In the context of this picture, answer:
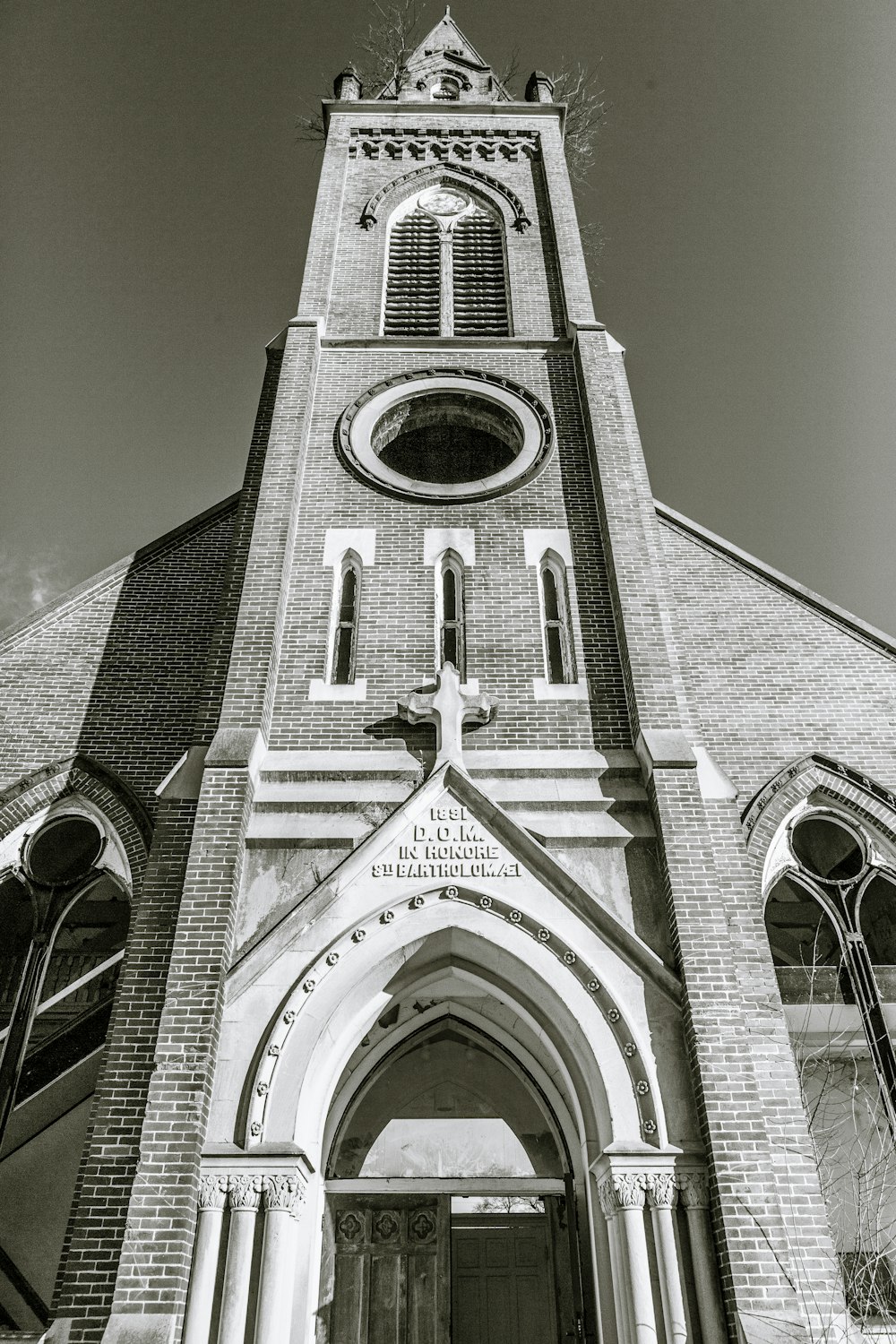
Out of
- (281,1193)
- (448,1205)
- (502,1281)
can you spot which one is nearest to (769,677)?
(448,1205)

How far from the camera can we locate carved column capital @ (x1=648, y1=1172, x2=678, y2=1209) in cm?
650

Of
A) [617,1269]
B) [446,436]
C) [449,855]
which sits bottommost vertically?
[617,1269]

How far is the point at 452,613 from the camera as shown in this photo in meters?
10.1

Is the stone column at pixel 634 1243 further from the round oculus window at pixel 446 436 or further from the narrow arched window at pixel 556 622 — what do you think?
the round oculus window at pixel 446 436

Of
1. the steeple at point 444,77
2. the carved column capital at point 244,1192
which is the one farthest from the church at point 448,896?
the steeple at point 444,77

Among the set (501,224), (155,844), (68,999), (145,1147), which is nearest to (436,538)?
(155,844)

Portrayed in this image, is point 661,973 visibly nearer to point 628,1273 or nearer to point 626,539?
point 628,1273

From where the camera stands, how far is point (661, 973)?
7371 millimetres

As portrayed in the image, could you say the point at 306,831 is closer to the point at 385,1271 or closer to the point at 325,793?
the point at 325,793

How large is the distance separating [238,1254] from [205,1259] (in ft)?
0.68

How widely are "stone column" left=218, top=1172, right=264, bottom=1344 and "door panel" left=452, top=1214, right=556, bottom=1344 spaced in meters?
2.40

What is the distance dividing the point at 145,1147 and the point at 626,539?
7.03 m

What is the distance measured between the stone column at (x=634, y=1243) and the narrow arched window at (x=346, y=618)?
4846mm

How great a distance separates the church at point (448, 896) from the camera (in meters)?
6.56
